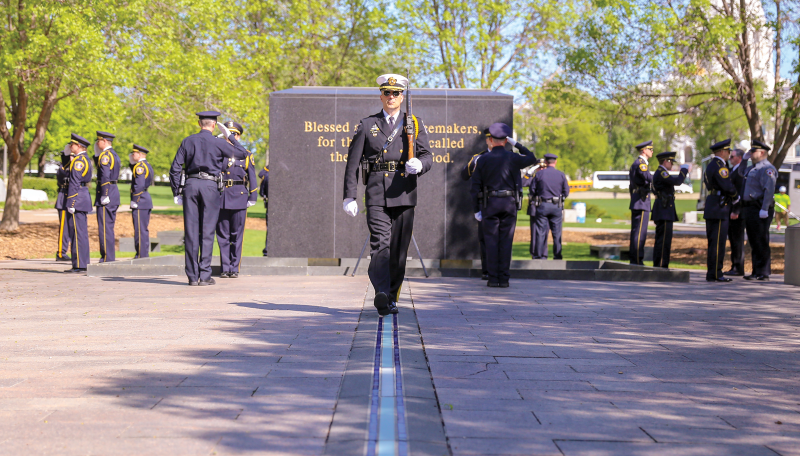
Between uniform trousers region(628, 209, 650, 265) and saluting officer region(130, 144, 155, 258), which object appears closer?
uniform trousers region(628, 209, 650, 265)

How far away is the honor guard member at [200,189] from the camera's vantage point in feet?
34.5

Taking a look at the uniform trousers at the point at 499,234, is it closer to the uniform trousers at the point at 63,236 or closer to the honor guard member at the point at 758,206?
the honor guard member at the point at 758,206

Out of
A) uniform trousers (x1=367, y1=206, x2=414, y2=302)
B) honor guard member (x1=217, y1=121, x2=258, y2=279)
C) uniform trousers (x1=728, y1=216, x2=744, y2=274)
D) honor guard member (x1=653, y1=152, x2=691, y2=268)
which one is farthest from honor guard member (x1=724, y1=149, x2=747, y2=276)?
honor guard member (x1=217, y1=121, x2=258, y2=279)

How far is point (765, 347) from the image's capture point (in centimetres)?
653

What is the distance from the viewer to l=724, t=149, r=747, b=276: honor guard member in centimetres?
1304

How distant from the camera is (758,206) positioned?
12945 mm

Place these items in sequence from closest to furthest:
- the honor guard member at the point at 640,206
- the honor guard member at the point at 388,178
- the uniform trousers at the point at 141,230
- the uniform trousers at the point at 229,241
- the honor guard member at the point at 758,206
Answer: the honor guard member at the point at 388,178 → the uniform trousers at the point at 229,241 → the honor guard member at the point at 758,206 → the honor guard member at the point at 640,206 → the uniform trousers at the point at 141,230

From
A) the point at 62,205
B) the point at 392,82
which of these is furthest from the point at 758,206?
the point at 62,205

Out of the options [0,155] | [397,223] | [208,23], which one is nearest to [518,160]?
[397,223]

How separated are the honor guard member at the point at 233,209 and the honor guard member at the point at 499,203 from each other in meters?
3.57

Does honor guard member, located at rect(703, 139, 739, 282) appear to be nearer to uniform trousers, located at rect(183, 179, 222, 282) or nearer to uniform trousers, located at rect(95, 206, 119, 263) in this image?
uniform trousers, located at rect(183, 179, 222, 282)

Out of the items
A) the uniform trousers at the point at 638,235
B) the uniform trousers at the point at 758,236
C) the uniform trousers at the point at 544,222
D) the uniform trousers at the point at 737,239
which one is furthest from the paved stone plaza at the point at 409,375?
the uniform trousers at the point at 544,222

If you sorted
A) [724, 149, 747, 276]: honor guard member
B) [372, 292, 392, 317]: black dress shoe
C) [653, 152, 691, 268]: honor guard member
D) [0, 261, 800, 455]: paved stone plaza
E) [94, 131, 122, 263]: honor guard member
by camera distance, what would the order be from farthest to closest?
[653, 152, 691, 268]: honor guard member, [94, 131, 122, 263]: honor guard member, [724, 149, 747, 276]: honor guard member, [372, 292, 392, 317]: black dress shoe, [0, 261, 800, 455]: paved stone plaza

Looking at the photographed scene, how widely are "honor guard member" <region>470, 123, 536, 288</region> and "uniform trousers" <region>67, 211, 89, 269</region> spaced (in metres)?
6.33
